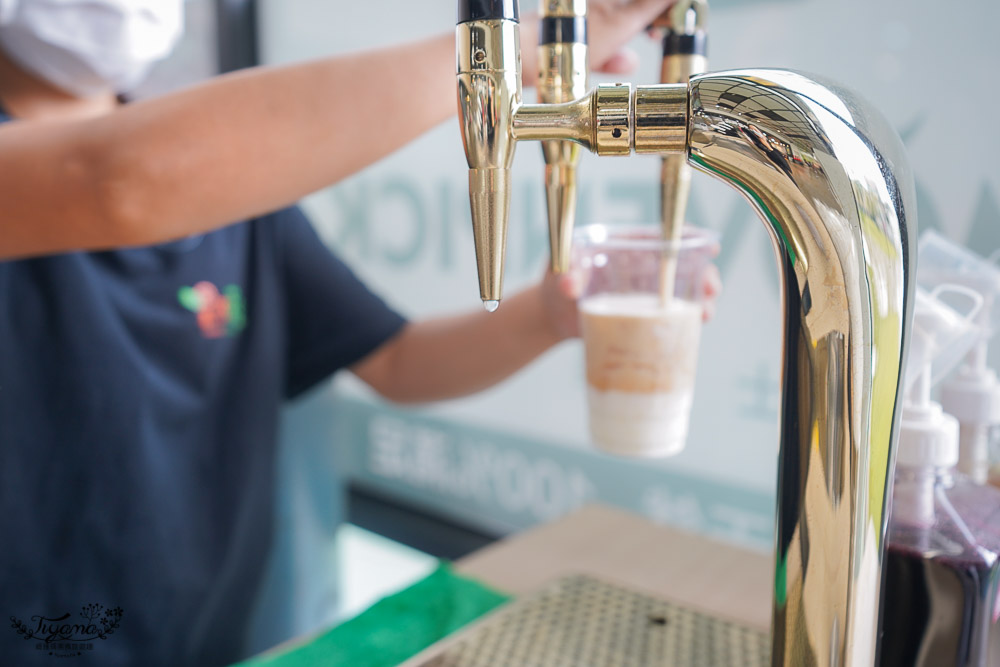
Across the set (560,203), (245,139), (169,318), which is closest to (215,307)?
(169,318)

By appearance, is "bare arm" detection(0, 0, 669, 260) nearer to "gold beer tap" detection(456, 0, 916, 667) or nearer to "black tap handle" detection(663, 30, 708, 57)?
"black tap handle" detection(663, 30, 708, 57)

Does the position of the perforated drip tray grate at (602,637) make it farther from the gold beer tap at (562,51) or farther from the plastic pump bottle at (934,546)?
the gold beer tap at (562,51)

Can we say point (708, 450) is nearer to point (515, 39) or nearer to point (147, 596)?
point (147, 596)

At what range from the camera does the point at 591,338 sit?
23.4 inches

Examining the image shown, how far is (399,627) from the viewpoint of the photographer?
2.04 feet

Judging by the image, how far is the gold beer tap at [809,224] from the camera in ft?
0.94

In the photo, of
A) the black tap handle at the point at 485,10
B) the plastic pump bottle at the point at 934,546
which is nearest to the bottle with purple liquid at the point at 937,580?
the plastic pump bottle at the point at 934,546

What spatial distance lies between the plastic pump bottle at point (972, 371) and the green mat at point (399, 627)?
39 centimetres

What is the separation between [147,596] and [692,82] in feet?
2.59

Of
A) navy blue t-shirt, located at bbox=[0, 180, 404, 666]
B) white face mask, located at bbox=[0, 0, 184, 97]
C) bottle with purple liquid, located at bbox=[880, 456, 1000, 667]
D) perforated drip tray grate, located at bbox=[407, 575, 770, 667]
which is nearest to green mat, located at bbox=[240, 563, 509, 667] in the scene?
perforated drip tray grate, located at bbox=[407, 575, 770, 667]

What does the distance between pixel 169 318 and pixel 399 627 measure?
465 mm

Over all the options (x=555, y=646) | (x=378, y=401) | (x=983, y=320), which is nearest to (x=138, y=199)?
(x=555, y=646)

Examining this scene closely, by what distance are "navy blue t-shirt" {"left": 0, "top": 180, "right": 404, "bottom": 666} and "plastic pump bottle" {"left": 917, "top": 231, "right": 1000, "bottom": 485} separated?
0.65 metres

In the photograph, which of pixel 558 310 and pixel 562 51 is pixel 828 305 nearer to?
pixel 562 51
